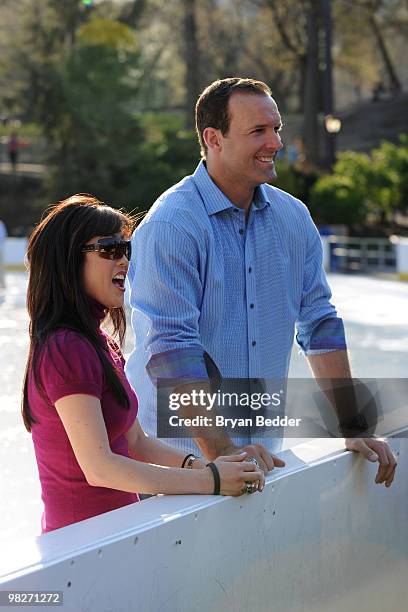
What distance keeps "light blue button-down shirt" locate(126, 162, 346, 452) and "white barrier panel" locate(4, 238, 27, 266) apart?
18.5 metres

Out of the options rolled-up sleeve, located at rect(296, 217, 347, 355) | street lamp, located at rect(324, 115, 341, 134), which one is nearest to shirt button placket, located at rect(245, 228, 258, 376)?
rolled-up sleeve, located at rect(296, 217, 347, 355)

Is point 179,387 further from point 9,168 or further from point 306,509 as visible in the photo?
point 9,168

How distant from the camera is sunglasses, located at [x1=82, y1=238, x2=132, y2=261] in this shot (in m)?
2.87

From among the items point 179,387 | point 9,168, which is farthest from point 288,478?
point 9,168

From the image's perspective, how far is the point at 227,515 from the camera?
9.57ft

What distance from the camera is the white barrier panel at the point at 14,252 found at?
71.5 feet

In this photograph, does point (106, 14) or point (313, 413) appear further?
point (106, 14)

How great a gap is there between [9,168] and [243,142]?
36.0 m

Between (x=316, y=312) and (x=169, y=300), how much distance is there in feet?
1.94

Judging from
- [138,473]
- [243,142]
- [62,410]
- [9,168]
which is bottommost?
[9,168]

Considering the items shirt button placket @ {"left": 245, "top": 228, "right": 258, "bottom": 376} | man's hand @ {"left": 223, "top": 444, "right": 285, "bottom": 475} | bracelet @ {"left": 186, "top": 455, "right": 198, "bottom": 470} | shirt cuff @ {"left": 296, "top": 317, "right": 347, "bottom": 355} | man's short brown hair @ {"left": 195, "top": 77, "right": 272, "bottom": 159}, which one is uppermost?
man's short brown hair @ {"left": 195, "top": 77, "right": 272, "bottom": 159}

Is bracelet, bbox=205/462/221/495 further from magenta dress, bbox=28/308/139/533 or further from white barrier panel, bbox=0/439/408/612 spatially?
magenta dress, bbox=28/308/139/533

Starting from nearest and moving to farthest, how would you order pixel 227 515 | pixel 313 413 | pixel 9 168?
pixel 227 515, pixel 313 413, pixel 9 168

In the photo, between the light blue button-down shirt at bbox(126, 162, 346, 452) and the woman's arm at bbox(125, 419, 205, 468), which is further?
the light blue button-down shirt at bbox(126, 162, 346, 452)
